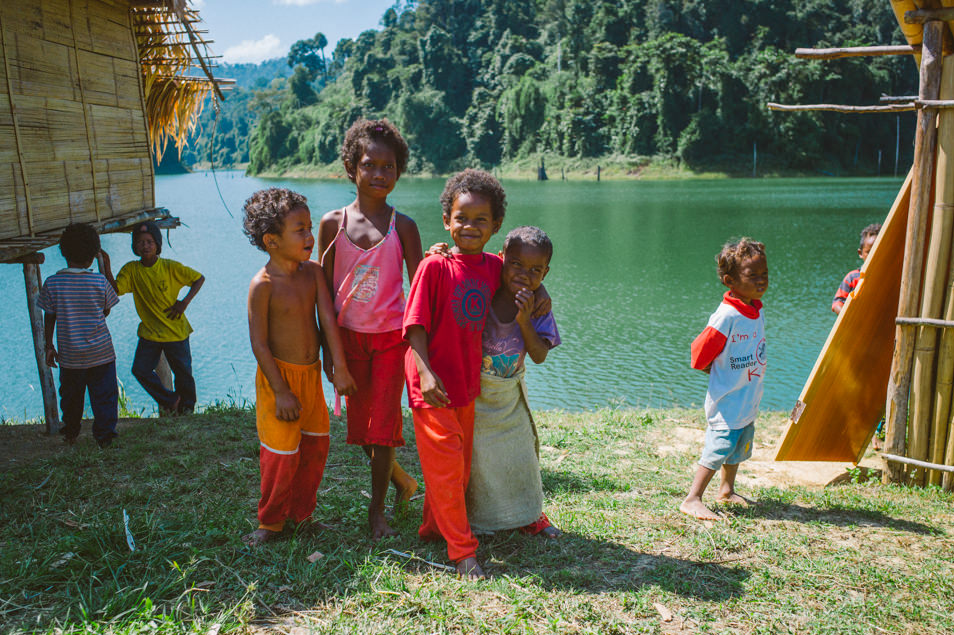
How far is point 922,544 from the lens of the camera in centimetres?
282

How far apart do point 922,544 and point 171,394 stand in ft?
15.4

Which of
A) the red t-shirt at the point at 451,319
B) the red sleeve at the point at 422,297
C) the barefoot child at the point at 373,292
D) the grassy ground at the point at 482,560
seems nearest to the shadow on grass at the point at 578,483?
the grassy ground at the point at 482,560

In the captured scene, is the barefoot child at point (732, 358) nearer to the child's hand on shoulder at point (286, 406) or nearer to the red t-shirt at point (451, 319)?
the red t-shirt at point (451, 319)

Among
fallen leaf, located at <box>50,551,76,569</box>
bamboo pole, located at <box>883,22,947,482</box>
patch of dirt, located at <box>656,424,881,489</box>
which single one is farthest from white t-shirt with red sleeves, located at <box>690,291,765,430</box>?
fallen leaf, located at <box>50,551,76,569</box>

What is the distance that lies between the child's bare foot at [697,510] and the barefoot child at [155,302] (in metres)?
3.54

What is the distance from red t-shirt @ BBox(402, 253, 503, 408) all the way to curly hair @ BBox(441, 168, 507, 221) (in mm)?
213

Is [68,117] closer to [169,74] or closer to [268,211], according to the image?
[169,74]

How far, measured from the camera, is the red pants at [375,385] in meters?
2.79

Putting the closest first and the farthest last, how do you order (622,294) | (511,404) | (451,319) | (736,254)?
(451,319)
(511,404)
(736,254)
(622,294)

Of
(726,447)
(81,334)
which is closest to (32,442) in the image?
(81,334)

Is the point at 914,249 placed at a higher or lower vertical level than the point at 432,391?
higher

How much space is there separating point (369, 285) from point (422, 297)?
1.36 feet

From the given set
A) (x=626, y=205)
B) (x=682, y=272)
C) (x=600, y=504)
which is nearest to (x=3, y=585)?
(x=600, y=504)

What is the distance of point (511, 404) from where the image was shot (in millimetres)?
2727
